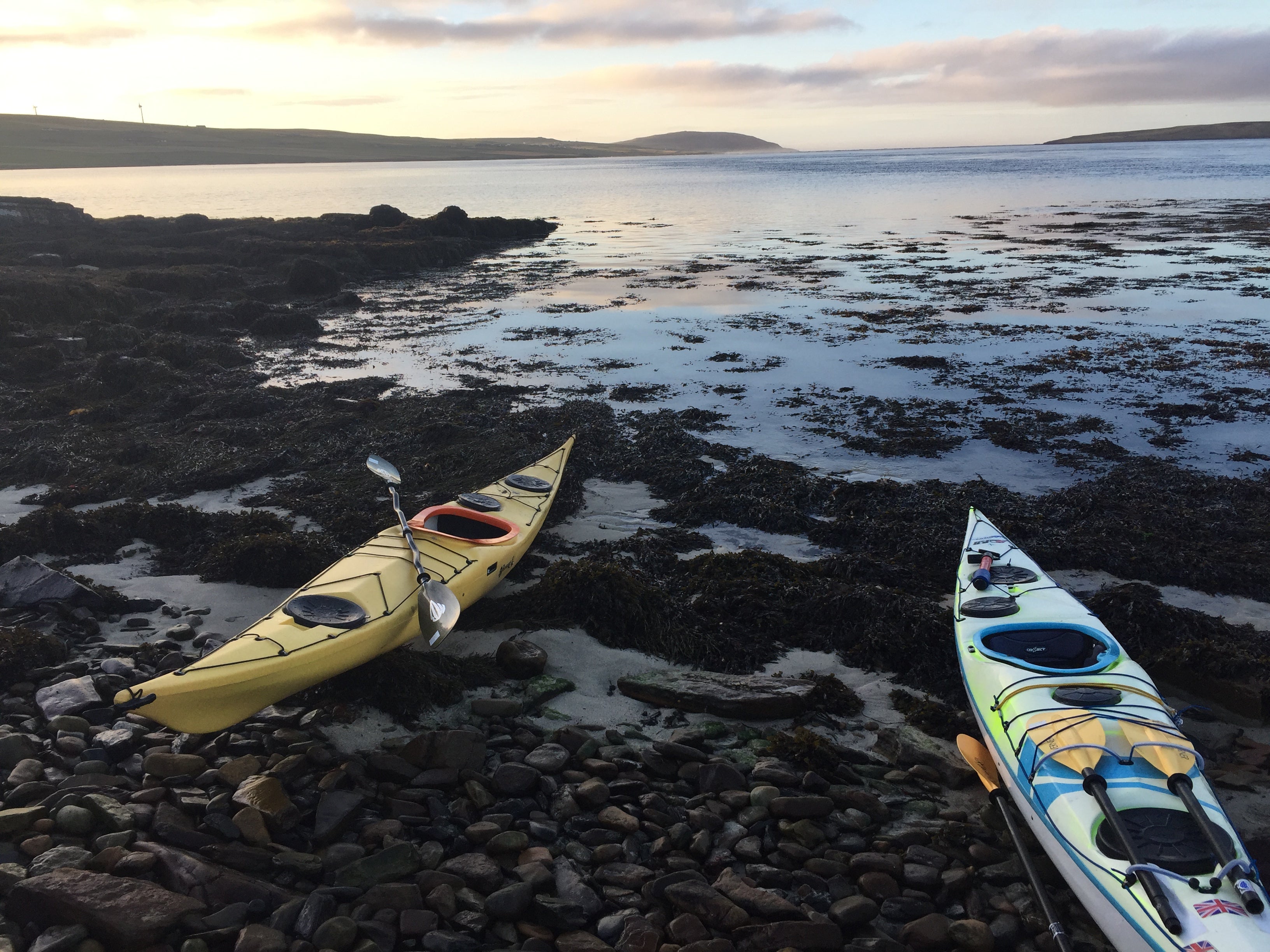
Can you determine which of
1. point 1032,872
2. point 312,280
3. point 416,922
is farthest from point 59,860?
point 312,280

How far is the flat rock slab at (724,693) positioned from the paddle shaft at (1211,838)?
221cm

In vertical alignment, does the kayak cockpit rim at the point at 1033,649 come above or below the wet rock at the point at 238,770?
above

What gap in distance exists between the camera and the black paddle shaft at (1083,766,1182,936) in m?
3.37

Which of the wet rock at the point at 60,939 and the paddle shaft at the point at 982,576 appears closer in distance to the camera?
the wet rock at the point at 60,939

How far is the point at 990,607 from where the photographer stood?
5855 mm

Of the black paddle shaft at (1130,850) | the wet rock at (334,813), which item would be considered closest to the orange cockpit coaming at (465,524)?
the wet rock at (334,813)

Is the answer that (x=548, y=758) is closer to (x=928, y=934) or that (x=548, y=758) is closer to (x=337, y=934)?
(x=337, y=934)

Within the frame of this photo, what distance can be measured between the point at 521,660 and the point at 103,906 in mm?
2963

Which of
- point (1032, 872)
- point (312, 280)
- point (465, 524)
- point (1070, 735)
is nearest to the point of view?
point (1032, 872)

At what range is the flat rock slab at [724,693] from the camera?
5.44 meters

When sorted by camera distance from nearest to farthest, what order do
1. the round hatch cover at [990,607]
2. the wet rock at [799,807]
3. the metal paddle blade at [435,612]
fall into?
the wet rock at [799,807] < the metal paddle blade at [435,612] < the round hatch cover at [990,607]

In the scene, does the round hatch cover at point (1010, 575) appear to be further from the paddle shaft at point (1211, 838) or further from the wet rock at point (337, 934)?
the wet rock at point (337, 934)

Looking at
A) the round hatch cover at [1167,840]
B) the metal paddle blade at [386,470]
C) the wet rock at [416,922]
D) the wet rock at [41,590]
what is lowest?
the wet rock at [416,922]

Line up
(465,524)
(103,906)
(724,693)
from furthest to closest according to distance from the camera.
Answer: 1. (465,524)
2. (724,693)
3. (103,906)
